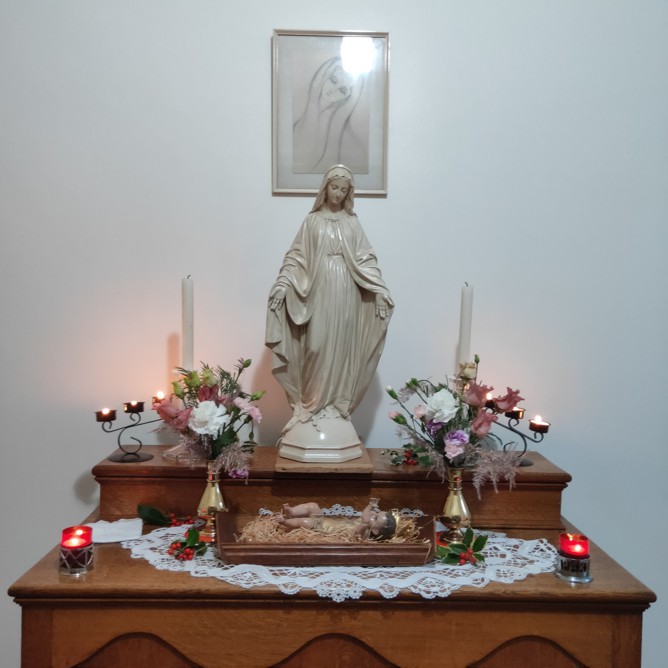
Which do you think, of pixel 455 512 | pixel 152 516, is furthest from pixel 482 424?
pixel 152 516

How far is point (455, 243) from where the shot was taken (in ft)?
7.50

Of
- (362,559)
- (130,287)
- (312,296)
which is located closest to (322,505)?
(362,559)

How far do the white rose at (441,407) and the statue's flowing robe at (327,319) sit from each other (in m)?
0.27

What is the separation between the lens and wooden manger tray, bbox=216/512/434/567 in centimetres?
154

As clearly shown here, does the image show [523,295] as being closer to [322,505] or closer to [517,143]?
[517,143]

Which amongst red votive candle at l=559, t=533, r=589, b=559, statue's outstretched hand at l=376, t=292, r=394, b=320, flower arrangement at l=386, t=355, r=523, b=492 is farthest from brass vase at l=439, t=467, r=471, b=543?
statue's outstretched hand at l=376, t=292, r=394, b=320

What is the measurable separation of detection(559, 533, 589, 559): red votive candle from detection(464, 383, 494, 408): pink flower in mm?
404

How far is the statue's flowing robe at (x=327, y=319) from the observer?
74.6 inches

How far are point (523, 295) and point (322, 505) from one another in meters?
1.05

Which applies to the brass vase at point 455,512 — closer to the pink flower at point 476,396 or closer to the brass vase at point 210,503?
the pink flower at point 476,396

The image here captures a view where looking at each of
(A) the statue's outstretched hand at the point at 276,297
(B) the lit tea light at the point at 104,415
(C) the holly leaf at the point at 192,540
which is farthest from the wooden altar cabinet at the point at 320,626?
(A) the statue's outstretched hand at the point at 276,297

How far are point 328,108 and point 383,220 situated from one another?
44 cm

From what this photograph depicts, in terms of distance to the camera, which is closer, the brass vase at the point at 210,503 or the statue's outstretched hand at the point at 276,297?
the brass vase at the point at 210,503

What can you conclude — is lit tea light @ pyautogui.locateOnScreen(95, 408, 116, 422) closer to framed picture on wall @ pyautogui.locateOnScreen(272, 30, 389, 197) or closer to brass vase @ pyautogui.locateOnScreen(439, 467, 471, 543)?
framed picture on wall @ pyautogui.locateOnScreen(272, 30, 389, 197)
